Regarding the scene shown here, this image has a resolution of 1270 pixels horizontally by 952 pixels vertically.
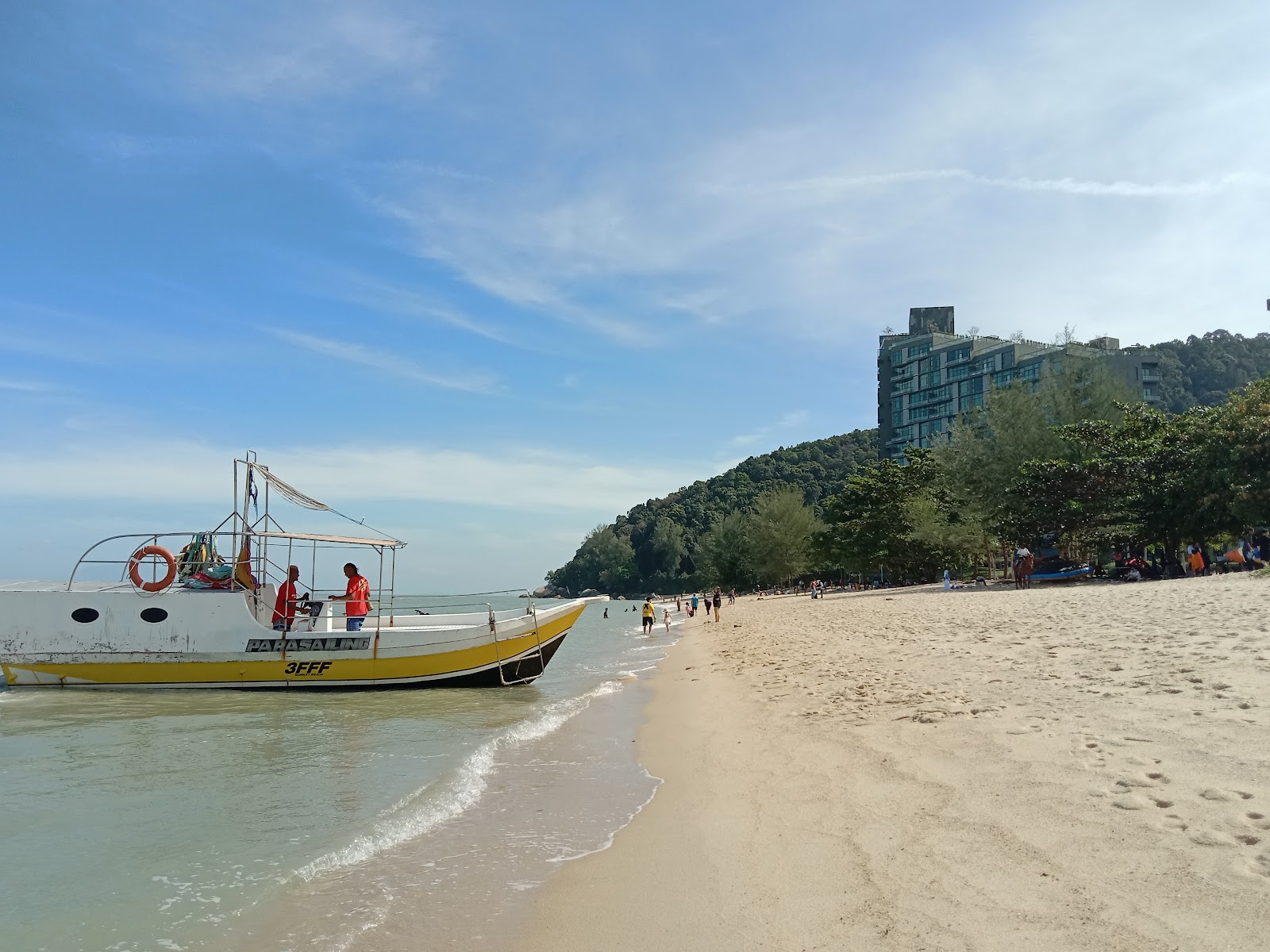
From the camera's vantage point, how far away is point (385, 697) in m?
17.4

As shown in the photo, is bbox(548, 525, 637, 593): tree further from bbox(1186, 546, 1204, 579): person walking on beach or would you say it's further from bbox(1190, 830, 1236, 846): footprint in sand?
bbox(1190, 830, 1236, 846): footprint in sand

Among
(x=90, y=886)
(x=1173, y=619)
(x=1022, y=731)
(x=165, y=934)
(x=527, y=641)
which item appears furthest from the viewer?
(x=527, y=641)

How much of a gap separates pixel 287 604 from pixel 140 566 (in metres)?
3.23

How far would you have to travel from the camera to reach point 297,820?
8.04 metres

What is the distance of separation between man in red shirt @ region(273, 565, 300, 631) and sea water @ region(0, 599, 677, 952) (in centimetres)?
275

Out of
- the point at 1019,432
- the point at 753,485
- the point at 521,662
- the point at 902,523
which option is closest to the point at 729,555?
the point at 902,523

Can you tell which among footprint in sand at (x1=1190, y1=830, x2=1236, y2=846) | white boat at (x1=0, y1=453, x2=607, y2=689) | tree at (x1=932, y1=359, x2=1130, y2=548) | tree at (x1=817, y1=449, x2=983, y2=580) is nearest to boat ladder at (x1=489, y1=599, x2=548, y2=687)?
white boat at (x1=0, y1=453, x2=607, y2=689)

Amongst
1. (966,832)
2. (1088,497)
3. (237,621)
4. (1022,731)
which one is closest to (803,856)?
(966,832)

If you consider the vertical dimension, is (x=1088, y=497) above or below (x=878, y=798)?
above

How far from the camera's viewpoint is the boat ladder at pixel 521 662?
60.5 ft

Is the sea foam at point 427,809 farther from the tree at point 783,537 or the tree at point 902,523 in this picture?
the tree at point 783,537

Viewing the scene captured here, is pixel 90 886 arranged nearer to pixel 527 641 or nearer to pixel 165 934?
pixel 165 934

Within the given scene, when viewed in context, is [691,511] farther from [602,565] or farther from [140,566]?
[140,566]

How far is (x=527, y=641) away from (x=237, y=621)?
21.1 ft
